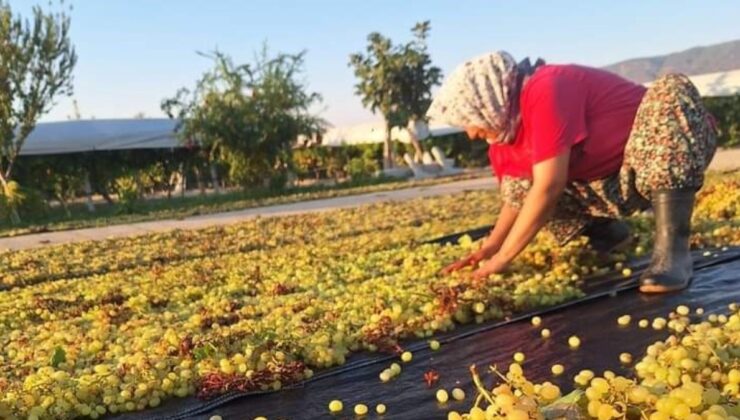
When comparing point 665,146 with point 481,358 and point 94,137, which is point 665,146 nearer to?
point 481,358

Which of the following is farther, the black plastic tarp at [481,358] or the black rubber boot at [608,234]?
the black rubber boot at [608,234]

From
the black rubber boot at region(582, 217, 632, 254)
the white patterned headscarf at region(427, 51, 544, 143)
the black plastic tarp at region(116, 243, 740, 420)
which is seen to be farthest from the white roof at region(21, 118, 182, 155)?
the black plastic tarp at region(116, 243, 740, 420)

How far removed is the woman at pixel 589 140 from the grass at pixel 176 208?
36.2 feet

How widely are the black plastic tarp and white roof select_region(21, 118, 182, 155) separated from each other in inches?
853

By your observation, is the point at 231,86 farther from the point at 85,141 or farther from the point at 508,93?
the point at 508,93

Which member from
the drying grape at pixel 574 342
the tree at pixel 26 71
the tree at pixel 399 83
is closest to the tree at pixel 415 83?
the tree at pixel 399 83

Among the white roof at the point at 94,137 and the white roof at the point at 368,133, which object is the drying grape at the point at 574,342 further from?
the white roof at the point at 368,133

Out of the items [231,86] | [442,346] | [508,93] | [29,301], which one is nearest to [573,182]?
[508,93]

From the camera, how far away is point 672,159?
402 centimetres

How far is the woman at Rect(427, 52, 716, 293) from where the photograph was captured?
400 cm

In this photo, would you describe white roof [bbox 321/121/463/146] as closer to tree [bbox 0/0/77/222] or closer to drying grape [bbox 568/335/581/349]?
tree [bbox 0/0/77/222]

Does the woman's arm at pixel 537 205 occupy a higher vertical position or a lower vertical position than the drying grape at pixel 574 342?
higher

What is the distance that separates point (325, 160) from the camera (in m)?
32.2

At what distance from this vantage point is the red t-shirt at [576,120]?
399cm
